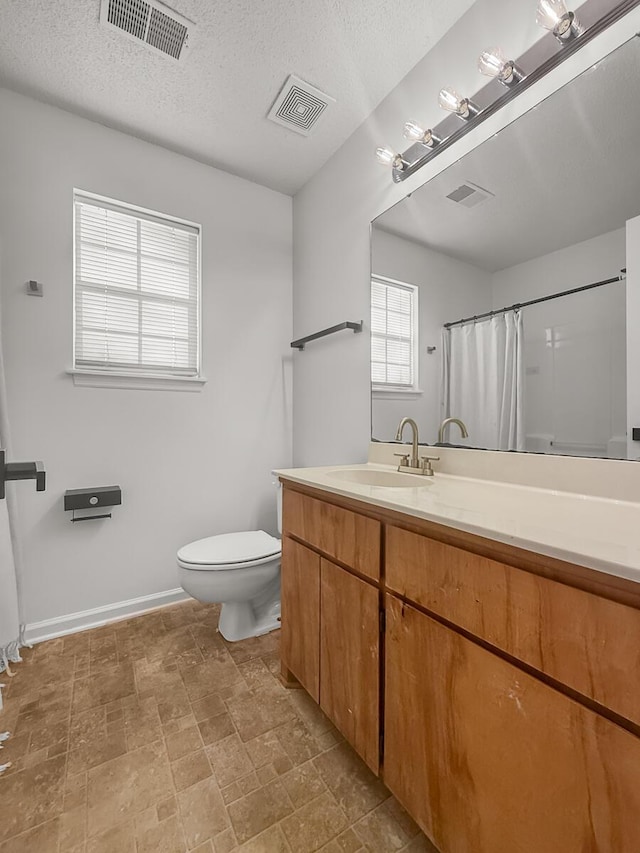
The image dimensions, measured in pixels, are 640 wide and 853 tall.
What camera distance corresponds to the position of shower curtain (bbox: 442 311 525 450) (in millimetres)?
1313

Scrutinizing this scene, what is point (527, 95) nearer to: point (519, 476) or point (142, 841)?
point (519, 476)

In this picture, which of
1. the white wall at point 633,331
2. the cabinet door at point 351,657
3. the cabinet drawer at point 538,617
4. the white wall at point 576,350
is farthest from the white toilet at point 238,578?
the white wall at point 633,331

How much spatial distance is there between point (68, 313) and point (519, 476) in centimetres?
214

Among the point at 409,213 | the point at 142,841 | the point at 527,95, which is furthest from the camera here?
the point at 409,213

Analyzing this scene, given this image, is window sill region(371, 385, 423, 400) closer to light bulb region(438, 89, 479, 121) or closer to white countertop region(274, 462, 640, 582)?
white countertop region(274, 462, 640, 582)

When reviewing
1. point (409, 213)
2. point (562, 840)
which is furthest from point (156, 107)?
point (562, 840)

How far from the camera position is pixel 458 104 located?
135cm

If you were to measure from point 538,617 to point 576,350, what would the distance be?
33.7 inches

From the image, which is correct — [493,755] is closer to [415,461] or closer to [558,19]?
[415,461]

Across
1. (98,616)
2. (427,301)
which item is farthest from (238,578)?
(427,301)

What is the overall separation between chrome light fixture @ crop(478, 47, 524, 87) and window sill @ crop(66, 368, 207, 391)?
1.81 m

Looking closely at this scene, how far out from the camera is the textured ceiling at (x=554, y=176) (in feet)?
3.42

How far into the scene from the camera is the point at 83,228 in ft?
6.34

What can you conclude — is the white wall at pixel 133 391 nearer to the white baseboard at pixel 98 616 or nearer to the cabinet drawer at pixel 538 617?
the white baseboard at pixel 98 616
